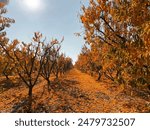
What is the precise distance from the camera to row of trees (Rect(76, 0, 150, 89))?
805cm

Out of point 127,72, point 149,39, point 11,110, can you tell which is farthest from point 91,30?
point 11,110

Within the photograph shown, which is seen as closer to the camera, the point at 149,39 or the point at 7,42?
the point at 149,39

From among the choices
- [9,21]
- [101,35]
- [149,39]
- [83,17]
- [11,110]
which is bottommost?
[11,110]

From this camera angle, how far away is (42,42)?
67.4ft

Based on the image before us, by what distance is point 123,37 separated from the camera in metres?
9.87

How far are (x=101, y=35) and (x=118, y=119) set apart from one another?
4.51 metres

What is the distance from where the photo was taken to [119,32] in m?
10.1

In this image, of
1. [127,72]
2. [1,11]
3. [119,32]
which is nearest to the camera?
[127,72]

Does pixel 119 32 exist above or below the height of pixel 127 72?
above

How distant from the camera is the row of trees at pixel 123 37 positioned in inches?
317

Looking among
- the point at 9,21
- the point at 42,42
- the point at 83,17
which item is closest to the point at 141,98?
the point at 42,42

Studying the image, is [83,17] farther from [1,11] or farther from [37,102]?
[1,11]

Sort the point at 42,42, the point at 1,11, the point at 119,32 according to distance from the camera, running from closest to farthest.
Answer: the point at 119,32 → the point at 42,42 → the point at 1,11

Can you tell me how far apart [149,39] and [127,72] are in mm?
2486
